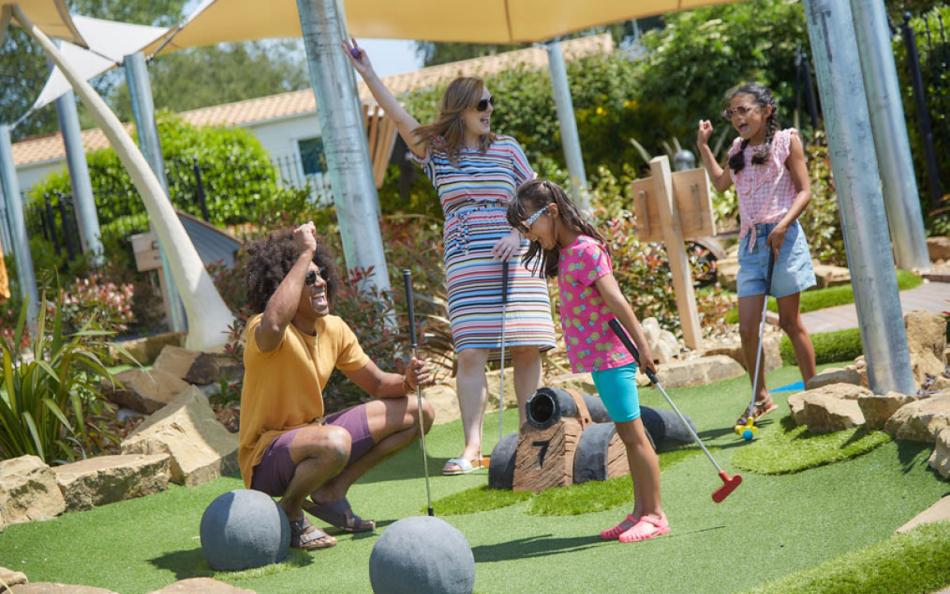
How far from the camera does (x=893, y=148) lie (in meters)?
9.23

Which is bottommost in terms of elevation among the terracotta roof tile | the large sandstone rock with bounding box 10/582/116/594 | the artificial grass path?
the artificial grass path

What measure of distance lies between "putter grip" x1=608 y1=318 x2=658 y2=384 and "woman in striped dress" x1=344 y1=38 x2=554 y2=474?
1275 millimetres

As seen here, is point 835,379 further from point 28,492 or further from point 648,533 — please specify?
point 28,492

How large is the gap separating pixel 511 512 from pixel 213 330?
11.2ft

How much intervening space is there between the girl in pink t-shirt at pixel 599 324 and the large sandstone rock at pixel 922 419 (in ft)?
2.94

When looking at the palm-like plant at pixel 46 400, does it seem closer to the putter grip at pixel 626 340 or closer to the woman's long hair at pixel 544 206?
the woman's long hair at pixel 544 206

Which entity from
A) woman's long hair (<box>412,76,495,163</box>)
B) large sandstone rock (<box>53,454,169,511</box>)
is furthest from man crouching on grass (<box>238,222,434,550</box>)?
large sandstone rock (<box>53,454,169,511</box>)

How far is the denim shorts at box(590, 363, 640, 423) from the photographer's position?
374 centimetres

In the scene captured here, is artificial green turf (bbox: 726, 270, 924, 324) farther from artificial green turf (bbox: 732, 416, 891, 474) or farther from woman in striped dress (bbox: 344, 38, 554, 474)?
artificial green turf (bbox: 732, 416, 891, 474)

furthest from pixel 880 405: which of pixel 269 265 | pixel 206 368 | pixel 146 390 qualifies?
pixel 206 368

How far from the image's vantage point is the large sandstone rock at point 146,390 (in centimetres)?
665

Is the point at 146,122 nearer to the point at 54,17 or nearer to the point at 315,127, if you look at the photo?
the point at 54,17

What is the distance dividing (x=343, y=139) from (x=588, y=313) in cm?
296

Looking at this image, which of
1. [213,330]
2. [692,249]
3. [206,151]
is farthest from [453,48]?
[213,330]
